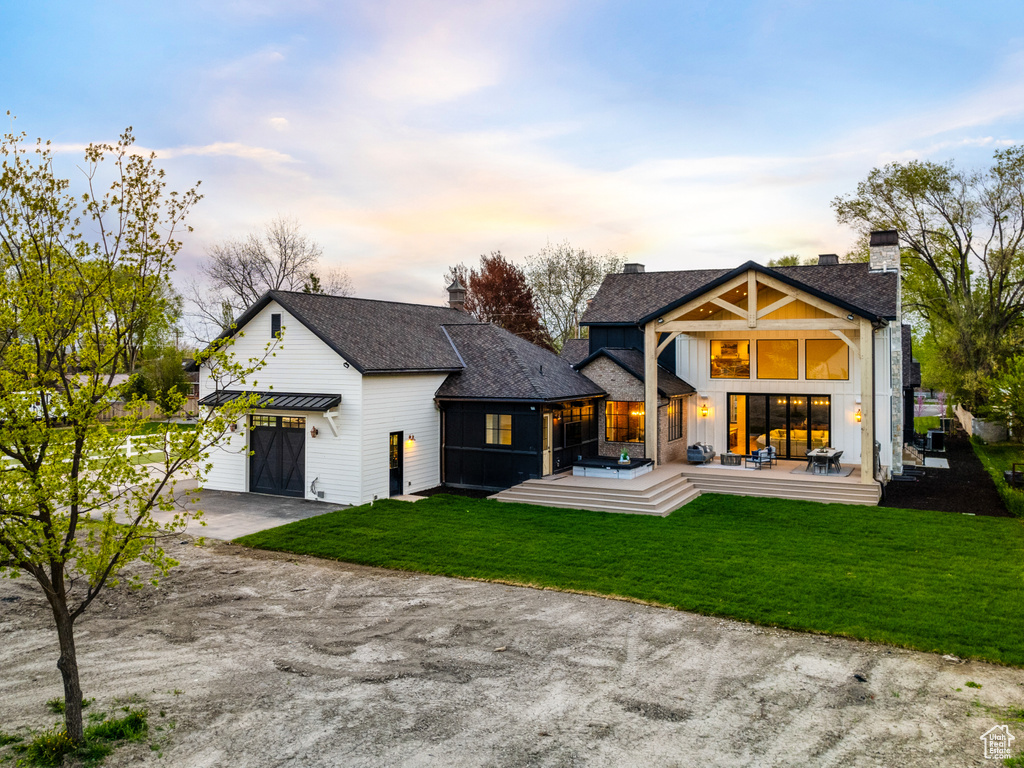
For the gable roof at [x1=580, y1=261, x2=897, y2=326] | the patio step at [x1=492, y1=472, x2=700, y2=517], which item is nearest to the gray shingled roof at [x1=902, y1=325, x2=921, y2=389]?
the gable roof at [x1=580, y1=261, x2=897, y2=326]

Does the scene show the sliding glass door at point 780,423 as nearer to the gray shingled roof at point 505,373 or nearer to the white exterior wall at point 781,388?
the white exterior wall at point 781,388

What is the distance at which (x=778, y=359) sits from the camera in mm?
21562

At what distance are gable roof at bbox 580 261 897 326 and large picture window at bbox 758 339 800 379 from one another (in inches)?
82.9

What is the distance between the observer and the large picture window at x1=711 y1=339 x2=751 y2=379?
22000 mm

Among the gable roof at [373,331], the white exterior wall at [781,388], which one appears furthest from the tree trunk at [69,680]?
the white exterior wall at [781,388]

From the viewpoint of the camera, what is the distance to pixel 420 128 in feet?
66.8

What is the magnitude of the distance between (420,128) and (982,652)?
19.0 m

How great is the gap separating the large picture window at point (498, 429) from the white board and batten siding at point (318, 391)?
317cm

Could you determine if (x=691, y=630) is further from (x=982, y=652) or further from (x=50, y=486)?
(x=50, y=486)

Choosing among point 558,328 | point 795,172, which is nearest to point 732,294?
point 795,172

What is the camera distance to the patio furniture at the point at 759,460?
20281 mm

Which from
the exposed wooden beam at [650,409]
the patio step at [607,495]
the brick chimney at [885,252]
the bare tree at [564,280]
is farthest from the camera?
the bare tree at [564,280]

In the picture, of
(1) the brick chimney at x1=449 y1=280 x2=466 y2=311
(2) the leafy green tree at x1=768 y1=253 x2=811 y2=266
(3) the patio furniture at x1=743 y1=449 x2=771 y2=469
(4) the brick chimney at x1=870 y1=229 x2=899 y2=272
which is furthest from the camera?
(2) the leafy green tree at x1=768 y1=253 x2=811 y2=266

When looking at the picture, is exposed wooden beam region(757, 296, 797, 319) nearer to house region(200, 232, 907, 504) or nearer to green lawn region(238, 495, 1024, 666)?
house region(200, 232, 907, 504)
